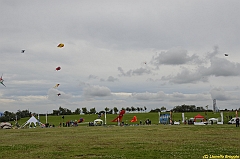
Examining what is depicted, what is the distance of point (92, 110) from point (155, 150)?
149 m

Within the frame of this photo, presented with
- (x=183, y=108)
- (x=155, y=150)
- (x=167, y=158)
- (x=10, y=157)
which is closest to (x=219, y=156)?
(x=167, y=158)

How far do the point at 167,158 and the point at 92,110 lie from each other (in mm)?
151644

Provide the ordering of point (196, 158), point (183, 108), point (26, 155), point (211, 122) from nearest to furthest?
point (196, 158), point (26, 155), point (211, 122), point (183, 108)

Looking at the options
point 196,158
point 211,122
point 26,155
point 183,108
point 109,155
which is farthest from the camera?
point 183,108

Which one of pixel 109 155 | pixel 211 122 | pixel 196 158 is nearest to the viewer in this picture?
pixel 196 158

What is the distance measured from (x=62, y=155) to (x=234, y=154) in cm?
966

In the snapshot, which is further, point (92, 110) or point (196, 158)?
point (92, 110)

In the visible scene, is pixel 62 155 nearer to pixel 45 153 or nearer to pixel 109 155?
pixel 45 153

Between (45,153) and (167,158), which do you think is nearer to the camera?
(167,158)

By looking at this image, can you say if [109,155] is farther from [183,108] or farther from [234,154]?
[183,108]

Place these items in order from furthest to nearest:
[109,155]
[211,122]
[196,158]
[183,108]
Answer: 1. [183,108]
2. [211,122]
3. [109,155]
4. [196,158]

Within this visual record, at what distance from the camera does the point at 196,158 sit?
51.7 feet

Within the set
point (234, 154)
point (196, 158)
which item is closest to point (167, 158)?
point (196, 158)

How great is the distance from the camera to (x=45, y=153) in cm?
1906
